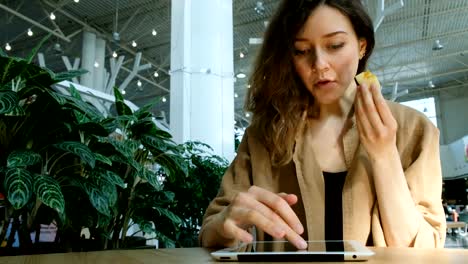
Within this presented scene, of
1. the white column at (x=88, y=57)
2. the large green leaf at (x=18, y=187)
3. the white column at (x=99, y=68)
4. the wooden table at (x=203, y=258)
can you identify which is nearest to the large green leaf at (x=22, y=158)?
the large green leaf at (x=18, y=187)

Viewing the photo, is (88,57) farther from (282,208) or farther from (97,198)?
(282,208)

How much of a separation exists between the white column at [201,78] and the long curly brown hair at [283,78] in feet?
12.3

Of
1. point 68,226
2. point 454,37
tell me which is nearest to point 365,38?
point 68,226

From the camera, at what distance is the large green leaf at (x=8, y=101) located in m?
1.65

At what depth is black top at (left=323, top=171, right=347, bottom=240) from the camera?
4.02 ft

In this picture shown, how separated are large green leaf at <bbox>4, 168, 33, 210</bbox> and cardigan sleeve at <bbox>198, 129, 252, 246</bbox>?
0.85 m

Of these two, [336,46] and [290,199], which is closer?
[290,199]

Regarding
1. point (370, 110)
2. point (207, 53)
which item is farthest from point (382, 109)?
point (207, 53)

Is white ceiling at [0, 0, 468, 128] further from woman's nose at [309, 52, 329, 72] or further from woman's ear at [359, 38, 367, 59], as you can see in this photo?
woman's nose at [309, 52, 329, 72]

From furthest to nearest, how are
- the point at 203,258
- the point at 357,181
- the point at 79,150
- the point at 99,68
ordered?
the point at 99,68 → the point at 79,150 → the point at 357,181 → the point at 203,258

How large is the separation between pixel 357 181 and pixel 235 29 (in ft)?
43.5

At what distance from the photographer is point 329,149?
1358 mm

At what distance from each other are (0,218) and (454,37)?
1662 centimetres

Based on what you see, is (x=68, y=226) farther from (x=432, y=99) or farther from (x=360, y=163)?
(x=432, y=99)
